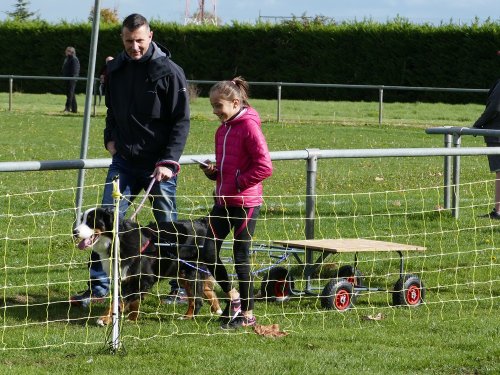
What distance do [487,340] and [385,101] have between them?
32.4 m

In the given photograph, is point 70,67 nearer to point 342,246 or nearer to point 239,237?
point 342,246

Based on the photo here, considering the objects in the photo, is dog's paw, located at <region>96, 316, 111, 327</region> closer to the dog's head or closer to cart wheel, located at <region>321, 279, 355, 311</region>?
the dog's head

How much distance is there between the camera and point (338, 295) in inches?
329

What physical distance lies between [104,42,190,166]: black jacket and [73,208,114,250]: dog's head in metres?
0.62

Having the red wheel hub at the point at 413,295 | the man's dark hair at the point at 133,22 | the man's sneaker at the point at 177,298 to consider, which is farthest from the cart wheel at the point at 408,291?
the man's dark hair at the point at 133,22

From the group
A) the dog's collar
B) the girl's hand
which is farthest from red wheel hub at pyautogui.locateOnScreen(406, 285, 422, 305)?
the dog's collar

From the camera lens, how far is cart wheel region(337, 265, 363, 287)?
8.80m

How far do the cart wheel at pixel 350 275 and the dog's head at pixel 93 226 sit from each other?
210 centimetres

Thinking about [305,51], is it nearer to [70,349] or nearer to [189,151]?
[189,151]

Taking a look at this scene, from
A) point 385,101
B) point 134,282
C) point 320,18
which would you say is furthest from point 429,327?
point 320,18

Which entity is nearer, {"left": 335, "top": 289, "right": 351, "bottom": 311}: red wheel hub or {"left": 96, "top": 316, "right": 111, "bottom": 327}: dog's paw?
{"left": 96, "top": 316, "right": 111, "bottom": 327}: dog's paw

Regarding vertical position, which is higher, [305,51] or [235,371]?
[305,51]

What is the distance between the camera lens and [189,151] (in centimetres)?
2069

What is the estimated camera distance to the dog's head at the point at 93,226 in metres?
7.56
